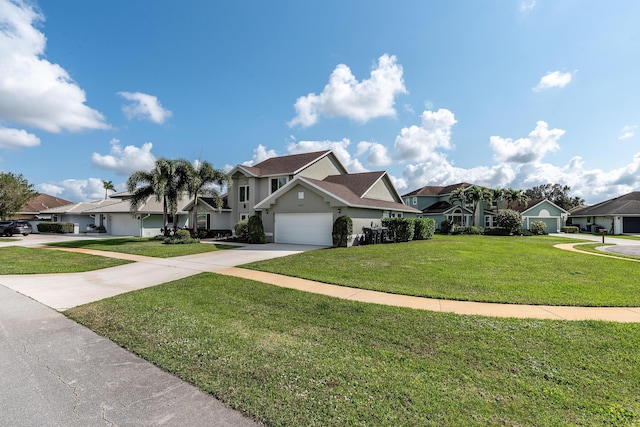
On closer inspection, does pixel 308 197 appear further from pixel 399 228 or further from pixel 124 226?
pixel 124 226

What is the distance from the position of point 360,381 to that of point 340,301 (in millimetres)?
3379

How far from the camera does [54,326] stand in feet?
18.4

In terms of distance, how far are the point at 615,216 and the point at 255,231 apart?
143 feet

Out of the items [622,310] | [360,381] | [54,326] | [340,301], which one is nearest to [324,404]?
[360,381]

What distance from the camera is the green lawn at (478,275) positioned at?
7.35m

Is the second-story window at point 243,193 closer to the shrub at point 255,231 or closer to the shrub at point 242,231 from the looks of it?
the shrub at point 242,231

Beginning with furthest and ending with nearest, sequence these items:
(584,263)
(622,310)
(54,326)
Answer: (584,263) → (622,310) → (54,326)

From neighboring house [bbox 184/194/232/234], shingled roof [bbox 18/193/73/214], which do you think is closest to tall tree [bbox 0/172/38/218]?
shingled roof [bbox 18/193/73/214]

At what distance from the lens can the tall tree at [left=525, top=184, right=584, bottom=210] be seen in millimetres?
68375

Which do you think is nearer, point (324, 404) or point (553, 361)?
point (324, 404)

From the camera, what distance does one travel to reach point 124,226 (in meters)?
31.6

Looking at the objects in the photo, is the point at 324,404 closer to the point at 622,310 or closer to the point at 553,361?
the point at 553,361

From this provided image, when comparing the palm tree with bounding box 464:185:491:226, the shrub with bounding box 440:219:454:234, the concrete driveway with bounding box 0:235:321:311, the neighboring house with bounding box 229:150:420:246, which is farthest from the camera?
the palm tree with bounding box 464:185:491:226

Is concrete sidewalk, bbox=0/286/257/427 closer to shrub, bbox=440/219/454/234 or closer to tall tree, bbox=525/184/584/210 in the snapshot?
shrub, bbox=440/219/454/234
